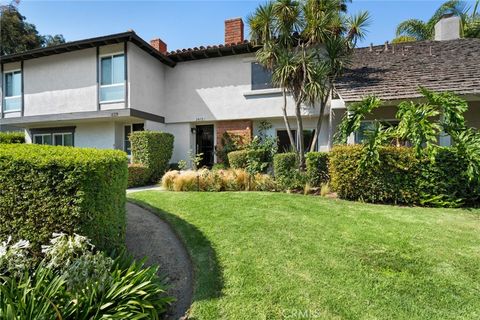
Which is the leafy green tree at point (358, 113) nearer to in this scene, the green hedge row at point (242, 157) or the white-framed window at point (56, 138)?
the green hedge row at point (242, 157)

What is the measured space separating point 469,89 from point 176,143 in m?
12.9

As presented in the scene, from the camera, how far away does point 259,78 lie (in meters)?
13.8

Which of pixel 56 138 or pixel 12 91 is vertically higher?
pixel 12 91

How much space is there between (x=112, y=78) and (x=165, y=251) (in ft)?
37.5

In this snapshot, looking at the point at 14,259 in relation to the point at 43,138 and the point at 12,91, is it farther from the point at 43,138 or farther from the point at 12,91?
the point at 12,91

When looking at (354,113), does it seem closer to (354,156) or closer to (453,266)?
(354,156)

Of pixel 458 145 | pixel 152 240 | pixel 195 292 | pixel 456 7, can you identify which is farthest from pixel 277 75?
pixel 456 7

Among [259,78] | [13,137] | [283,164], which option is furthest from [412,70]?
[13,137]

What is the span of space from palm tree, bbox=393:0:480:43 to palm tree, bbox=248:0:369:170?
832 centimetres

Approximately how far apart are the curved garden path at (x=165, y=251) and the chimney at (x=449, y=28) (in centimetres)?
1675

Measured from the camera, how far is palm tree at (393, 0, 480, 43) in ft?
53.8

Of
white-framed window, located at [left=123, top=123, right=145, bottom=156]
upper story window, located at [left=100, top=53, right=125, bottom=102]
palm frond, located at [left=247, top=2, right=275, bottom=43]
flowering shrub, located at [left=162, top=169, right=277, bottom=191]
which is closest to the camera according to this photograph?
flowering shrub, located at [left=162, top=169, right=277, bottom=191]

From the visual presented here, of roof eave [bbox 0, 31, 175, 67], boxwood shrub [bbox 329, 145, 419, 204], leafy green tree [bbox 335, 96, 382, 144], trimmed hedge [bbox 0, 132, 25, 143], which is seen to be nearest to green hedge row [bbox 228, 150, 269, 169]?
leafy green tree [bbox 335, 96, 382, 144]

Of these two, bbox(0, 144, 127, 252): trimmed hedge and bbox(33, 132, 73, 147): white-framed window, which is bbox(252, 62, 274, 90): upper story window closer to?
bbox(33, 132, 73, 147): white-framed window
